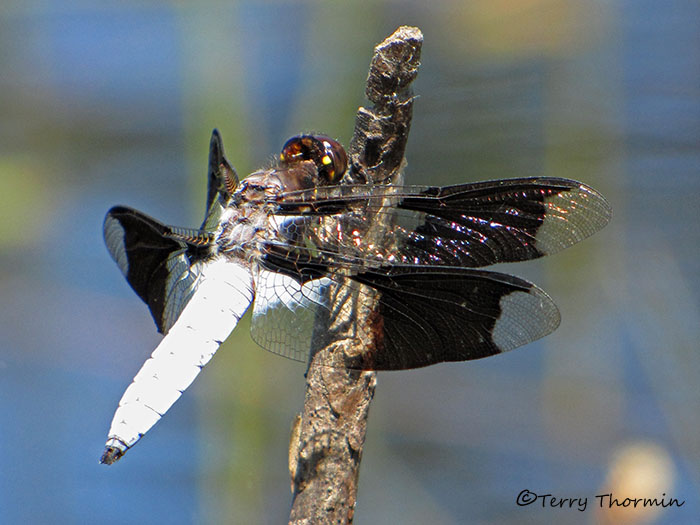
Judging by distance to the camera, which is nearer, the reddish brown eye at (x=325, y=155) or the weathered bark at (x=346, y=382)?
the weathered bark at (x=346, y=382)

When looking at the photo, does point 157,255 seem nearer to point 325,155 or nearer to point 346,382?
point 325,155

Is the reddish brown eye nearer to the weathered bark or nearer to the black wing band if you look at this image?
the weathered bark

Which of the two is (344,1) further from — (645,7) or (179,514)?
(179,514)

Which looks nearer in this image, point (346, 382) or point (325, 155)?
point (346, 382)

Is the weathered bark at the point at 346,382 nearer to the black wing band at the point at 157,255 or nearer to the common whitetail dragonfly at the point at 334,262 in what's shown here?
the common whitetail dragonfly at the point at 334,262

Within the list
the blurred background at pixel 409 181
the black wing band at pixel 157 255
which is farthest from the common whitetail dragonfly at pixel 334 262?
the blurred background at pixel 409 181

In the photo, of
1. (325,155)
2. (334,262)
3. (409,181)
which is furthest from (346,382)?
(409,181)
